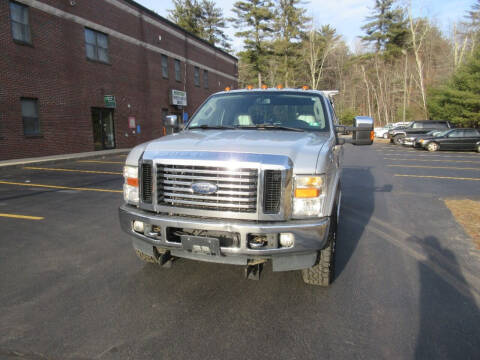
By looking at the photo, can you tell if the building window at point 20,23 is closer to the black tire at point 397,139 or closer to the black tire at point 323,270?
the black tire at point 323,270

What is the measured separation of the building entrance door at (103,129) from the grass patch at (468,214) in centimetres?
1732

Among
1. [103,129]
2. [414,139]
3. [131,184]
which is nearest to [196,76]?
[103,129]

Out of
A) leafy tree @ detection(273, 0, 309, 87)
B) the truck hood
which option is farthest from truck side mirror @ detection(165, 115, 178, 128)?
leafy tree @ detection(273, 0, 309, 87)

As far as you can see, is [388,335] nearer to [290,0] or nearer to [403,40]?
[290,0]

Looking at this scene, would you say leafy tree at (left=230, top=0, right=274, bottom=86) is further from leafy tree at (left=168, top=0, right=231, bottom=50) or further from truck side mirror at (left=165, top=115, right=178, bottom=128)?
truck side mirror at (left=165, top=115, right=178, bottom=128)

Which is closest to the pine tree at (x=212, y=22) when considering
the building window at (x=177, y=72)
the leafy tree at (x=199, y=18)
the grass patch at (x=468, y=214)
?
the leafy tree at (x=199, y=18)

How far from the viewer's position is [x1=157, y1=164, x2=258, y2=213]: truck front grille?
266 centimetres

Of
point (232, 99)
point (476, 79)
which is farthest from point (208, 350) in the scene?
point (476, 79)

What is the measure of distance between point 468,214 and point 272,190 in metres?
5.06

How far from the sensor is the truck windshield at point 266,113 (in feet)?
13.0

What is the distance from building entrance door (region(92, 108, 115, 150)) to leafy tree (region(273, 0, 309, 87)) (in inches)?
1112

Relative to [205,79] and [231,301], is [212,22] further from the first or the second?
[231,301]

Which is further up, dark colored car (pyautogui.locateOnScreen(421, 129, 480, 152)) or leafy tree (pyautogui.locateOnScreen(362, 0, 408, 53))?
leafy tree (pyautogui.locateOnScreen(362, 0, 408, 53))

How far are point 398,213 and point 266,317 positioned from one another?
4.33 m
